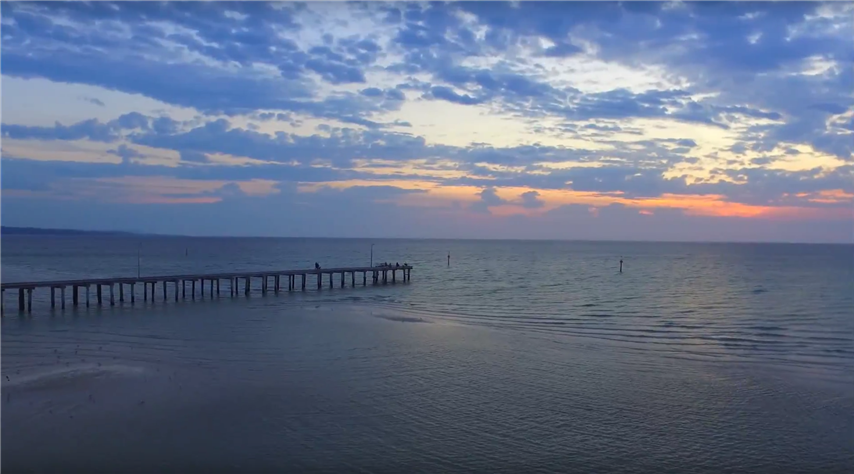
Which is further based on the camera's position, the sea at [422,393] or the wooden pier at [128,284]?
the wooden pier at [128,284]

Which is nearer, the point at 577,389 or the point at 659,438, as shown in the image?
the point at 659,438

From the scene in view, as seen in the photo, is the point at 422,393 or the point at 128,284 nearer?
the point at 422,393

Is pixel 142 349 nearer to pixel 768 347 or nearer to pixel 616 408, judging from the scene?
pixel 616 408

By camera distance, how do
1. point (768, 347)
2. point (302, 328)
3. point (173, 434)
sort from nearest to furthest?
point (173, 434) → point (768, 347) → point (302, 328)

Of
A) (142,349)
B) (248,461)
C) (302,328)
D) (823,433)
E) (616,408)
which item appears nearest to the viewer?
(248,461)

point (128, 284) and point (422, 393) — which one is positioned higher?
point (128, 284)

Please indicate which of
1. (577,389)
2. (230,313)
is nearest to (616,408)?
Result: (577,389)

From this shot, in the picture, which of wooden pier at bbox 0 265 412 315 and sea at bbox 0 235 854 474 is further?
wooden pier at bbox 0 265 412 315

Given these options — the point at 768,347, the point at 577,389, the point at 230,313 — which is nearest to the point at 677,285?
the point at 768,347

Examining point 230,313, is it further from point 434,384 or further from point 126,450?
point 126,450
